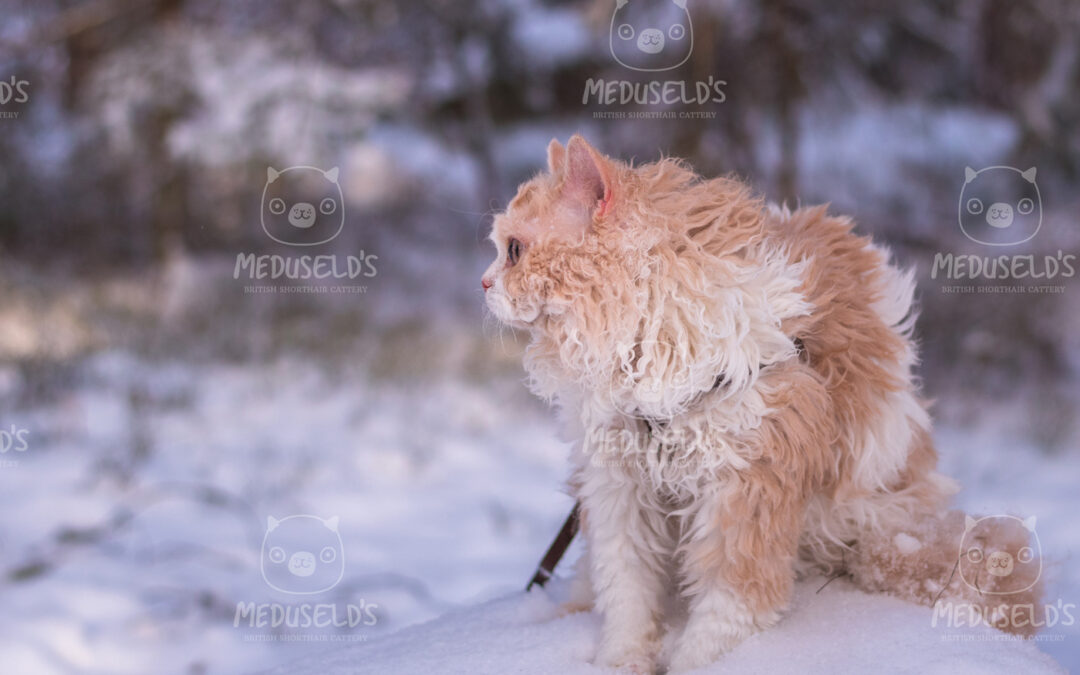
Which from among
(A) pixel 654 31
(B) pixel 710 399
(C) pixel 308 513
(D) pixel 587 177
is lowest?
(C) pixel 308 513

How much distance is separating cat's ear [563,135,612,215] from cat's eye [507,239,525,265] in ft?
0.55

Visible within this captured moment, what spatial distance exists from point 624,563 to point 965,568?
84 cm

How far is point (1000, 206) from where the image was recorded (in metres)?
5.33

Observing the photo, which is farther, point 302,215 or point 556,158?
point 302,215

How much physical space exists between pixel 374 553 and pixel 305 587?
422 mm

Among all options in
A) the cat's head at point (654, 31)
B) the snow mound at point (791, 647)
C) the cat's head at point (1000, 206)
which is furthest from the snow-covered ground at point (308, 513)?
the cat's head at point (654, 31)

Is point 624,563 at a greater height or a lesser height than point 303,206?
lesser

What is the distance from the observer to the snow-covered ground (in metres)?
2.43

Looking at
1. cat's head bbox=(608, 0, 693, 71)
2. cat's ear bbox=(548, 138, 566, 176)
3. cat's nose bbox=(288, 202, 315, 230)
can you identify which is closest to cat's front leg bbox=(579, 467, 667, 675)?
cat's ear bbox=(548, 138, 566, 176)

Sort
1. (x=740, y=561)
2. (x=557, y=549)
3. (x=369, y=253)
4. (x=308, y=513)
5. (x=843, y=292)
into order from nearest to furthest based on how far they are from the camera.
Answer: (x=740, y=561)
(x=843, y=292)
(x=557, y=549)
(x=308, y=513)
(x=369, y=253)

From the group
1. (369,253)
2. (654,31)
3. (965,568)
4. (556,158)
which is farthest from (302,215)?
(965,568)

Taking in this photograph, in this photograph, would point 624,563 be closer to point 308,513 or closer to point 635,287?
point 635,287

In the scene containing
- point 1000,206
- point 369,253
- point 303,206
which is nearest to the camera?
point 1000,206

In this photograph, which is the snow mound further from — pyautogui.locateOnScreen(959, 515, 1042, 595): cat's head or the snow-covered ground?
pyautogui.locateOnScreen(959, 515, 1042, 595): cat's head
